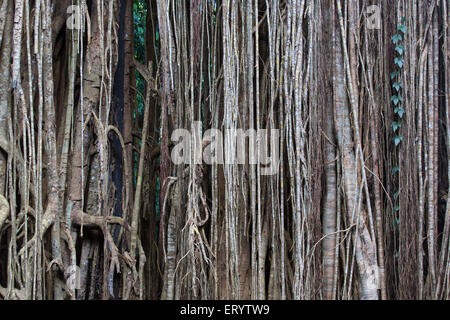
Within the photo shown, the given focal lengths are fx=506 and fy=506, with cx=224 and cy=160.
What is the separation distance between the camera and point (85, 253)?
2.25 metres

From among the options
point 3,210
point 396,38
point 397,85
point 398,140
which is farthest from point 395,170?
point 3,210

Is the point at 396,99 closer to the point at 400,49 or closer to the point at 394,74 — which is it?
the point at 394,74

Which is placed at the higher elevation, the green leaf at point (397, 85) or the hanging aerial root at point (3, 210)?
the green leaf at point (397, 85)

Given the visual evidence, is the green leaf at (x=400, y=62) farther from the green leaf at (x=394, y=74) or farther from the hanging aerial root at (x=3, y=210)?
the hanging aerial root at (x=3, y=210)

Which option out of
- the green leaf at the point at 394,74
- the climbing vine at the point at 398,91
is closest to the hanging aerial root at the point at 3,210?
the climbing vine at the point at 398,91

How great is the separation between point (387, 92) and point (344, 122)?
11.9 inches

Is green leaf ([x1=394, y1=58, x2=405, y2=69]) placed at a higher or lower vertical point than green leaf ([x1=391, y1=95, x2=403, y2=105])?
higher

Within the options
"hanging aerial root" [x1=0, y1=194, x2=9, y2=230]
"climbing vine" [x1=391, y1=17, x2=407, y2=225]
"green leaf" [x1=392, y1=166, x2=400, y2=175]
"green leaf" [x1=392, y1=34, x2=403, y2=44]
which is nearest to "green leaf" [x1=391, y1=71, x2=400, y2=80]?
"climbing vine" [x1=391, y1=17, x2=407, y2=225]

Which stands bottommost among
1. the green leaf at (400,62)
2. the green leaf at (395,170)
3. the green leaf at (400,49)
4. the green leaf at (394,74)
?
the green leaf at (395,170)

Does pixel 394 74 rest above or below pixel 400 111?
above

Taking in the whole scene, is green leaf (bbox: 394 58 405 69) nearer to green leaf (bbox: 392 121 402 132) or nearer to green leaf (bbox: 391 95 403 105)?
green leaf (bbox: 391 95 403 105)

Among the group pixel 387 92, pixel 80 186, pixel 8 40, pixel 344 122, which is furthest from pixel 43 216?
pixel 387 92

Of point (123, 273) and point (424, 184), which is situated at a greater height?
point (424, 184)

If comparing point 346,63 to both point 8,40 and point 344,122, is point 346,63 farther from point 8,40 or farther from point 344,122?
point 8,40
